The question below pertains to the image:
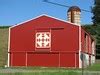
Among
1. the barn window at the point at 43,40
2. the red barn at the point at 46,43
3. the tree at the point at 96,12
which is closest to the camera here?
the red barn at the point at 46,43

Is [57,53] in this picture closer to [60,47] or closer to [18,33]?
[60,47]

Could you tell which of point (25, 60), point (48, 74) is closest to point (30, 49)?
point (25, 60)

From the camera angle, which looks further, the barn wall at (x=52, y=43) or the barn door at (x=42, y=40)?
the barn door at (x=42, y=40)

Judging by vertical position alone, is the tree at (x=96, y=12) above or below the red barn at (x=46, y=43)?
above

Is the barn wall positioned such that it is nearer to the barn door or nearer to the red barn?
the red barn

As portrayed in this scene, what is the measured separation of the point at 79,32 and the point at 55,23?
10.1 feet

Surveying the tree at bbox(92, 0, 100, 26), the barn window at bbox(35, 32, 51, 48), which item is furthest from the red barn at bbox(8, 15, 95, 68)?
the tree at bbox(92, 0, 100, 26)

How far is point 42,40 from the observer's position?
47.0m

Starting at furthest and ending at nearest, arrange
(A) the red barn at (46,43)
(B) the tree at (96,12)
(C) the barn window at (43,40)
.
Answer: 1. (B) the tree at (96,12)
2. (C) the barn window at (43,40)
3. (A) the red barn at (46,43)

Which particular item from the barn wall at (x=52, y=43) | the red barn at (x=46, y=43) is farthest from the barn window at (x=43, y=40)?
the barn wall at (x=52, y=43)

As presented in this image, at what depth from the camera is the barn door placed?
1849 inches

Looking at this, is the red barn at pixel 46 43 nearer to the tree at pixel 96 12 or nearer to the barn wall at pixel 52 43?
the barn wall at pixel 52 43

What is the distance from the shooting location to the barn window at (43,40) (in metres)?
46.9

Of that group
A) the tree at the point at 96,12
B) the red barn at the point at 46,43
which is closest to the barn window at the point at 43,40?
the red barn at the point at 46,43
